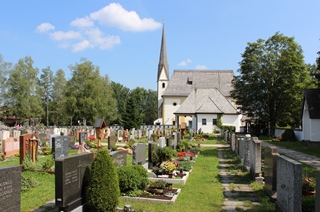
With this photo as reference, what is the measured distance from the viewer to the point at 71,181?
727 centimetres

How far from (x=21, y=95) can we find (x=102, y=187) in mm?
61120

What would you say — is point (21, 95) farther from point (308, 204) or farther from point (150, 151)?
point (308, 204)

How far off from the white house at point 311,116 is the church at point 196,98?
1892 cm

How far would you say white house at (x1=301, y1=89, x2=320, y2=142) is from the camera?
27.1 m

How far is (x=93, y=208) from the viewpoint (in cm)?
741

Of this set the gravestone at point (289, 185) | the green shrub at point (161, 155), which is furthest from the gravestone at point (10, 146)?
the gravestone at point (289, 185)

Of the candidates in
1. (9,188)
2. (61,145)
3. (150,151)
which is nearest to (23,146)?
(61,145)

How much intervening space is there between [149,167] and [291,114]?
32.8m

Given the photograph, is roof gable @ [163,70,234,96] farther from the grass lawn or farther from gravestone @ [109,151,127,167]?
gravestone @ [109,151,127,167]

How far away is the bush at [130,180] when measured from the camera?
350 inches

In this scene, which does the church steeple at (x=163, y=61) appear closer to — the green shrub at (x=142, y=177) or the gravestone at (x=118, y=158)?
the gravestone at (x=118, y=158)

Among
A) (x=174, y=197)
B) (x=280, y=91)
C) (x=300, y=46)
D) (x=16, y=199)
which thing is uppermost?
(x=300, y=46)

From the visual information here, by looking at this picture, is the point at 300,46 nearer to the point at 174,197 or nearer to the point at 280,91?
the point at 280,91

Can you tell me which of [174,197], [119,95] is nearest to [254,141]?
[174,197]
